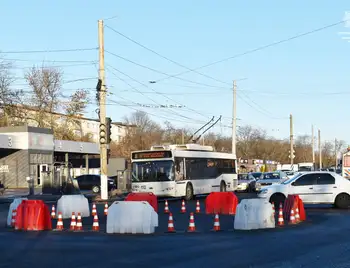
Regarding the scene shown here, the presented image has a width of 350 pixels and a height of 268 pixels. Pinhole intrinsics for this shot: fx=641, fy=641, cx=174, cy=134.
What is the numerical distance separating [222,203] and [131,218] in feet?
26.0

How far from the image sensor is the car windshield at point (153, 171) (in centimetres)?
3403

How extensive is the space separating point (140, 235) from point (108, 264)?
5142 mm

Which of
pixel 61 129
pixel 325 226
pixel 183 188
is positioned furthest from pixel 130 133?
pixel 325 226

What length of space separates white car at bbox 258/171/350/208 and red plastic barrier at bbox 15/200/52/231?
420 inches

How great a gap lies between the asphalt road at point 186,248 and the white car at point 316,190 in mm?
7228

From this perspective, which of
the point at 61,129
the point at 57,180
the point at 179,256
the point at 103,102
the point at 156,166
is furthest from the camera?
the point at 61,129

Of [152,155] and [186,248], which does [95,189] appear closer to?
[152,155]

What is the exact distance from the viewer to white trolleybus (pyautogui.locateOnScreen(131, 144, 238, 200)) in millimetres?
33938

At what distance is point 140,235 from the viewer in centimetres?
1672

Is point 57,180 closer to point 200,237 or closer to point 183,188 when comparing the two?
point 183,188

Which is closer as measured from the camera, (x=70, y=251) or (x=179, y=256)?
(x=179, y=256)

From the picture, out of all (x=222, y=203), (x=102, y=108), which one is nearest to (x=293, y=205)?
(x=222, y=203)

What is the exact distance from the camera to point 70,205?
2311 centimetres

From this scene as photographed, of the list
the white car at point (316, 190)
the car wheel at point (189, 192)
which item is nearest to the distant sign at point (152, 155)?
the car wheel at point (189, 192)
